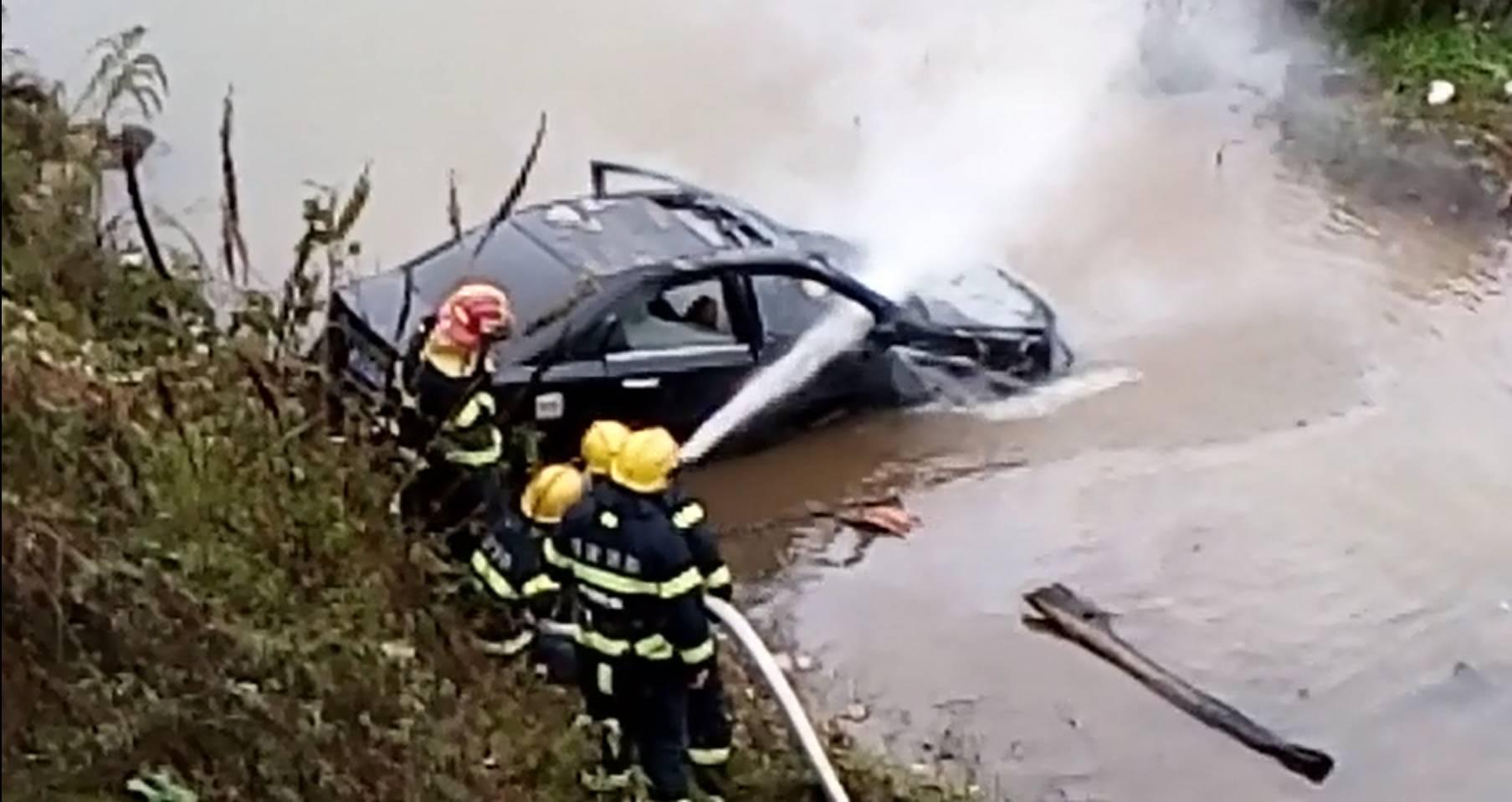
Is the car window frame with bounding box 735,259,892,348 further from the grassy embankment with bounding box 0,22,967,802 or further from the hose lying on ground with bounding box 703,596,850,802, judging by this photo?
the hose lying on ground with bounding box 703,596,850,802

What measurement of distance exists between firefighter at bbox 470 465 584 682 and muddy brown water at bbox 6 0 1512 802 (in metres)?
1.94

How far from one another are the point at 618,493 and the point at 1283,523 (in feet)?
16.1

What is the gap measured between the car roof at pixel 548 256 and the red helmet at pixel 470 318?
1.28 metres

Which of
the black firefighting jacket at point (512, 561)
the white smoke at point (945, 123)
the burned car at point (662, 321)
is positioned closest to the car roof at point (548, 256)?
the burned car at point (662, 321)

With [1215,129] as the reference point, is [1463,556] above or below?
below

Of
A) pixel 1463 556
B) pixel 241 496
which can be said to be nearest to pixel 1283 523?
pixel 1463 556

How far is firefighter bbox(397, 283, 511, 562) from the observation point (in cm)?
684

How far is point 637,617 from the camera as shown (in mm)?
6270

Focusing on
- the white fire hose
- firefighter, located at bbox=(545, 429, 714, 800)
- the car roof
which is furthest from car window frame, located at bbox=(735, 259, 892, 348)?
firefighter, located at bbox=(545, 429, 714, 800)

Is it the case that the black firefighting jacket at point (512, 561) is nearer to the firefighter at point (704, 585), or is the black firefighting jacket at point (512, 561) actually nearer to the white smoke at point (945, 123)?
the firefighter at point (704, 585)

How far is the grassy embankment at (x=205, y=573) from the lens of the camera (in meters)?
4.71

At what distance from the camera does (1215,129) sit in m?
14.9

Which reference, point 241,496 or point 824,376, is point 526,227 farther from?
point 241,496

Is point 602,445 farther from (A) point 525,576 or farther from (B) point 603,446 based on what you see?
(A) point 525,576
